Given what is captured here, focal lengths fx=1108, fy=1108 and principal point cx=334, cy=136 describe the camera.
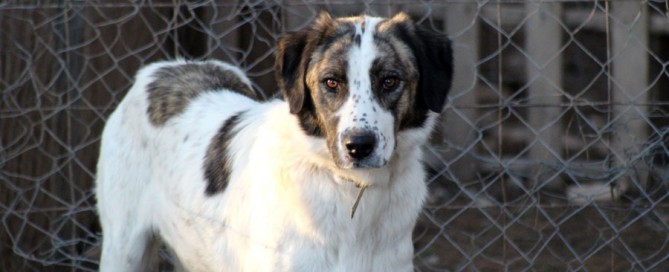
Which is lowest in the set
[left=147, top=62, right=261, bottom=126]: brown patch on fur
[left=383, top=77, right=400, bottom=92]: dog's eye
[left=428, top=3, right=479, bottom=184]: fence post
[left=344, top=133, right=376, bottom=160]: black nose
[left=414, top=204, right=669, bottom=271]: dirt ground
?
[left=414, top=204, right=669, bottom=271]: dirt ground

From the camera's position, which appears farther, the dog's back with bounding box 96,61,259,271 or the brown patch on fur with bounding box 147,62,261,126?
the brown patch on fur with bounding box 147,62,261,126

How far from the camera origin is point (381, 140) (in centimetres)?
315

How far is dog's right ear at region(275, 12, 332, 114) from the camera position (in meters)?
3.36

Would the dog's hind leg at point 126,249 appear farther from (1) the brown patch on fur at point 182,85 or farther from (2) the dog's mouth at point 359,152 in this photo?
(2) the dog's mouth at point 359,152

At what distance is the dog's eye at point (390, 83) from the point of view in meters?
3.25

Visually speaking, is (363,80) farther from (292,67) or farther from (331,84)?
(292,67)

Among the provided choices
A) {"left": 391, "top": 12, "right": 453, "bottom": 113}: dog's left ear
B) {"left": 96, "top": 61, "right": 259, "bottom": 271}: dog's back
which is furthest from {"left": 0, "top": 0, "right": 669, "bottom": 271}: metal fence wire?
{"left": 391, "top": 12, "right": 453, "bottom": 113}: dog's left ear

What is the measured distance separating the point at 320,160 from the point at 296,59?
0.32m

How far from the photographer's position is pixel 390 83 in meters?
3.26

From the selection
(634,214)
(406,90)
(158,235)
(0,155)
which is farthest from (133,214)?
(634,214)

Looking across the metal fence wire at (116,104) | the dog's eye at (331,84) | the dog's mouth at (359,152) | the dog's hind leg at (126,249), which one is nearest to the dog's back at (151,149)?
the dog's hind leg at (126,249)

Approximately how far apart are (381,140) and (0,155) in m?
2.22

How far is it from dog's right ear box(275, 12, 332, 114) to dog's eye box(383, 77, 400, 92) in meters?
0.26

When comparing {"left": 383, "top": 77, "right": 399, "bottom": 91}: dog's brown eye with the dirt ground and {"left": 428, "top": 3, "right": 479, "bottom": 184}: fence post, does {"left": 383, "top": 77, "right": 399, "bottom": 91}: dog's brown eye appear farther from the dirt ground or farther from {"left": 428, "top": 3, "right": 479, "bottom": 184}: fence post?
{"left": 428, "top": 3, "right": 479, "bottom": 184}: fence post
